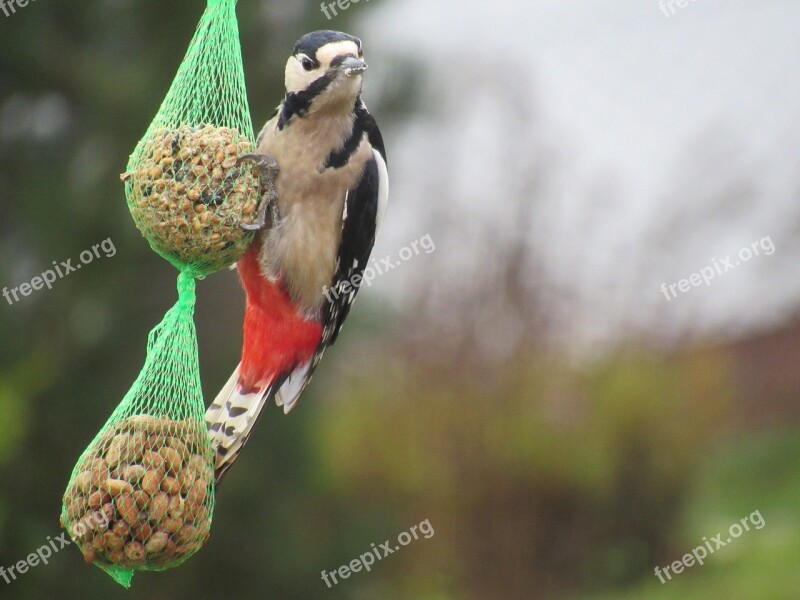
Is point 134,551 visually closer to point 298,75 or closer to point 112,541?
point 112,541

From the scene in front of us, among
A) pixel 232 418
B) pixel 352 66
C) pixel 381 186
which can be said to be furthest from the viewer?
pixel 381 186

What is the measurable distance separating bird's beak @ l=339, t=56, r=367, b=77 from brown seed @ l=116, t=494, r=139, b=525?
1.22 metres

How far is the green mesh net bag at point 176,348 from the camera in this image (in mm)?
2539

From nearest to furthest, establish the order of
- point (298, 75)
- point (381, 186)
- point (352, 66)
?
point (352, 66) < point (298, 75) < point (381, 186)

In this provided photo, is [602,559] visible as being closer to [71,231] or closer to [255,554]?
[255,554]

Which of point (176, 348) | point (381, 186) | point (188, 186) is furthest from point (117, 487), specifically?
point (381, 186)

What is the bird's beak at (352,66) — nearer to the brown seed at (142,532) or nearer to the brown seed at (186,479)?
the brown seed at (186,479)

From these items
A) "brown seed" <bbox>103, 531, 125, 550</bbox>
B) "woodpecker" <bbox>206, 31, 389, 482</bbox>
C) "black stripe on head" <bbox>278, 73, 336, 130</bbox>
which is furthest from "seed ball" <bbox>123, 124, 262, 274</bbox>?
"brown seed" <bbox>103, 531, 125, 550</bbox>

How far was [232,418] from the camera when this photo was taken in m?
3.15

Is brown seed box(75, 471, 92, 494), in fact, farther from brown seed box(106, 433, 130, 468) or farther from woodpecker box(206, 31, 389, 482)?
woodpecker box(206, 31, 389, 482)

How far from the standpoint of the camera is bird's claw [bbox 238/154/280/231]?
9.47 feet

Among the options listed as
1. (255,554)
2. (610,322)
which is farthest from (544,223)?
(255,554)

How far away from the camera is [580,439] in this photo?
8148mm

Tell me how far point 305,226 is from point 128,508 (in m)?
1.04
